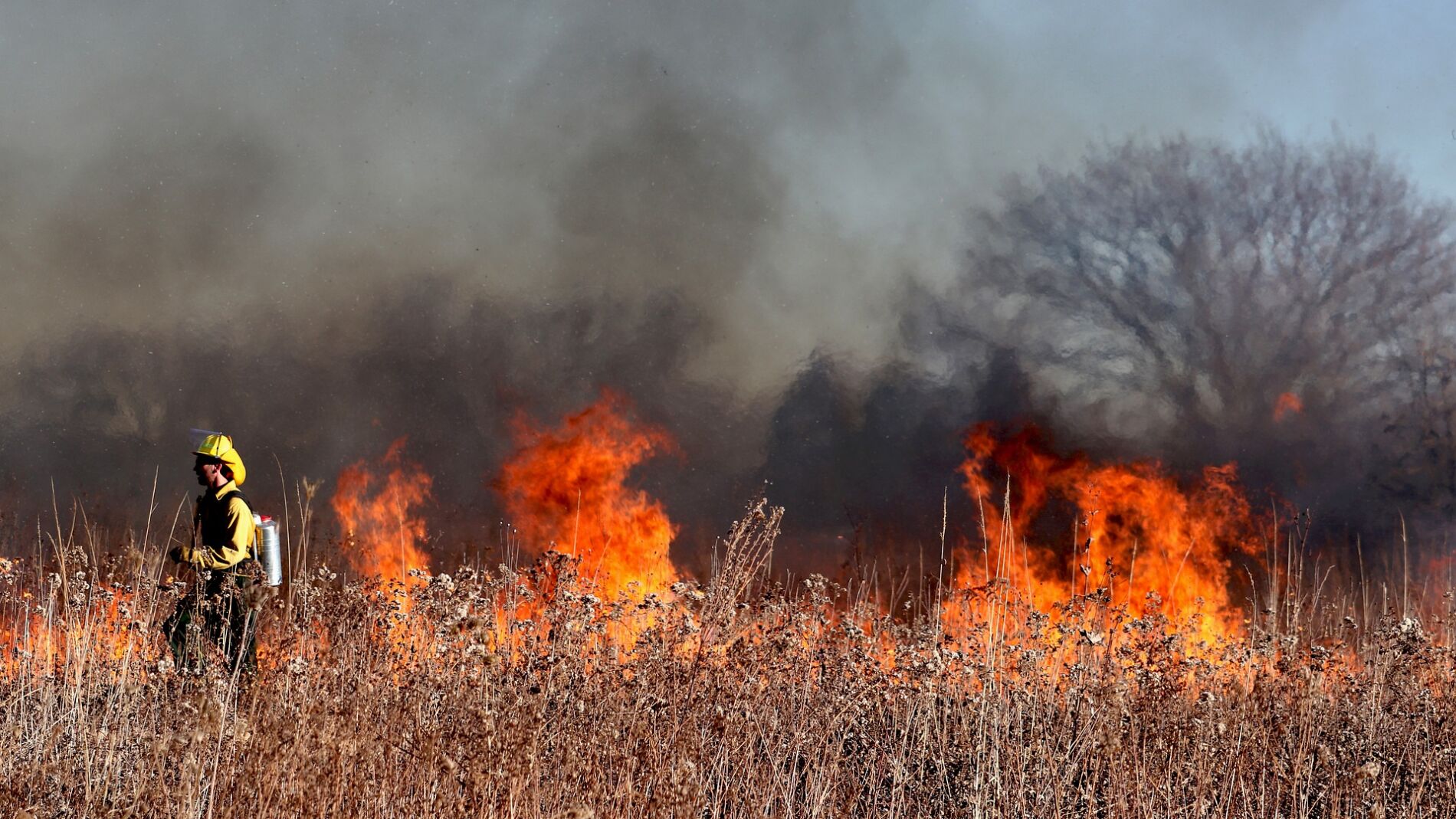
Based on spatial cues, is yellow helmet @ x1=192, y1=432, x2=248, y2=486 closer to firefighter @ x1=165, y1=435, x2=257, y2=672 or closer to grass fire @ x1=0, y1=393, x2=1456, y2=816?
firefighter @ x1=165, y1=435, x2=257, y2=672

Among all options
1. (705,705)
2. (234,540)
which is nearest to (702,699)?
(705,705)

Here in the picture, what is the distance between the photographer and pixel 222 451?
673 centimetres

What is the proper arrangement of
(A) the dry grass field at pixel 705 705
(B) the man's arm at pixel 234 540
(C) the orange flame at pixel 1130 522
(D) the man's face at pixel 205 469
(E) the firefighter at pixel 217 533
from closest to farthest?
(A) the dry grass field at pixel 705 705 < (E) the firefighter at pixel 217 533 < (B) the man's arm at pixel 234 540 < (D) the man's face at pixel 205 469 < (C) the orange flame at pixel 1130 522

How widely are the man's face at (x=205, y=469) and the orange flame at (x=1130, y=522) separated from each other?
8030 mm

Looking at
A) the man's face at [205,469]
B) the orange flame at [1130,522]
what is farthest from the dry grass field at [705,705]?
the orange flame at [1130,522]

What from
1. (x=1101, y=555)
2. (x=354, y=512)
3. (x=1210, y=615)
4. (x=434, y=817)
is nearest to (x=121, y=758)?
(x=434, y=817)

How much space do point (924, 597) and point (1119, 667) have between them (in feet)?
5.09

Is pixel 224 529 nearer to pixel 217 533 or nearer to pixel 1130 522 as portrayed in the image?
pixel 217 533

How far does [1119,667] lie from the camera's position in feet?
17.1

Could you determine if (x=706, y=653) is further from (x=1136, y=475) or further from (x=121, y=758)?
(x=1136, y=475)

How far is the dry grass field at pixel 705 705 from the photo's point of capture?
308cm

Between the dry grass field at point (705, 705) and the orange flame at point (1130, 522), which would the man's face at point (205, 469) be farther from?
the orange flame at point (1130, 522)

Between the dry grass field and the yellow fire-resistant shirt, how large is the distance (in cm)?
76

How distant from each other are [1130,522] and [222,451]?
10.1 metres
